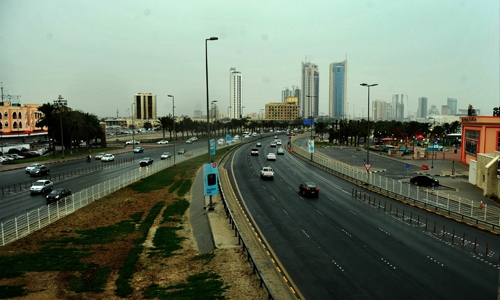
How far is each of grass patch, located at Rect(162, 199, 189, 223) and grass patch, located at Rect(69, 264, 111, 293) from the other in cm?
976

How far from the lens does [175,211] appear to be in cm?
2944

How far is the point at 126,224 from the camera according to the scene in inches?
1000

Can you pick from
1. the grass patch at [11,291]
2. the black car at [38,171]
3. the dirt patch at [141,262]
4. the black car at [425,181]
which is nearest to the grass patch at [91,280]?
the dirt patch at [141,262]

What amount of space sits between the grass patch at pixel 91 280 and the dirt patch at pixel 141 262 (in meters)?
0.22

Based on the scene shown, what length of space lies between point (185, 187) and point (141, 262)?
2259 centimetres

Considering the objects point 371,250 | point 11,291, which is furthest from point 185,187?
point 11,291

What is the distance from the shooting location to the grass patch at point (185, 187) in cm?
3703

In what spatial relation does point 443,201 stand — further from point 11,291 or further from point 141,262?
point 11,291

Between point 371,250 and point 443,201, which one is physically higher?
point 371,250

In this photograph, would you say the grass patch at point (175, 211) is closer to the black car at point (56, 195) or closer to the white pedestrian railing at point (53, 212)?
the white pedestrian railing at point (53, 212)

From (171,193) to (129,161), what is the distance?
1203 inches

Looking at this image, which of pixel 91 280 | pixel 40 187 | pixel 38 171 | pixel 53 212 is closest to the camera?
pixel 91 280

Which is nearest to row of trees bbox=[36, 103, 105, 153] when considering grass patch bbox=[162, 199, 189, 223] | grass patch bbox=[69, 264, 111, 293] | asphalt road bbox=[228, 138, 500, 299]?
grass patch bbox=[162, 199, 189, 223]

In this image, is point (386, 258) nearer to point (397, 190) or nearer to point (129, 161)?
point (397, 190)
